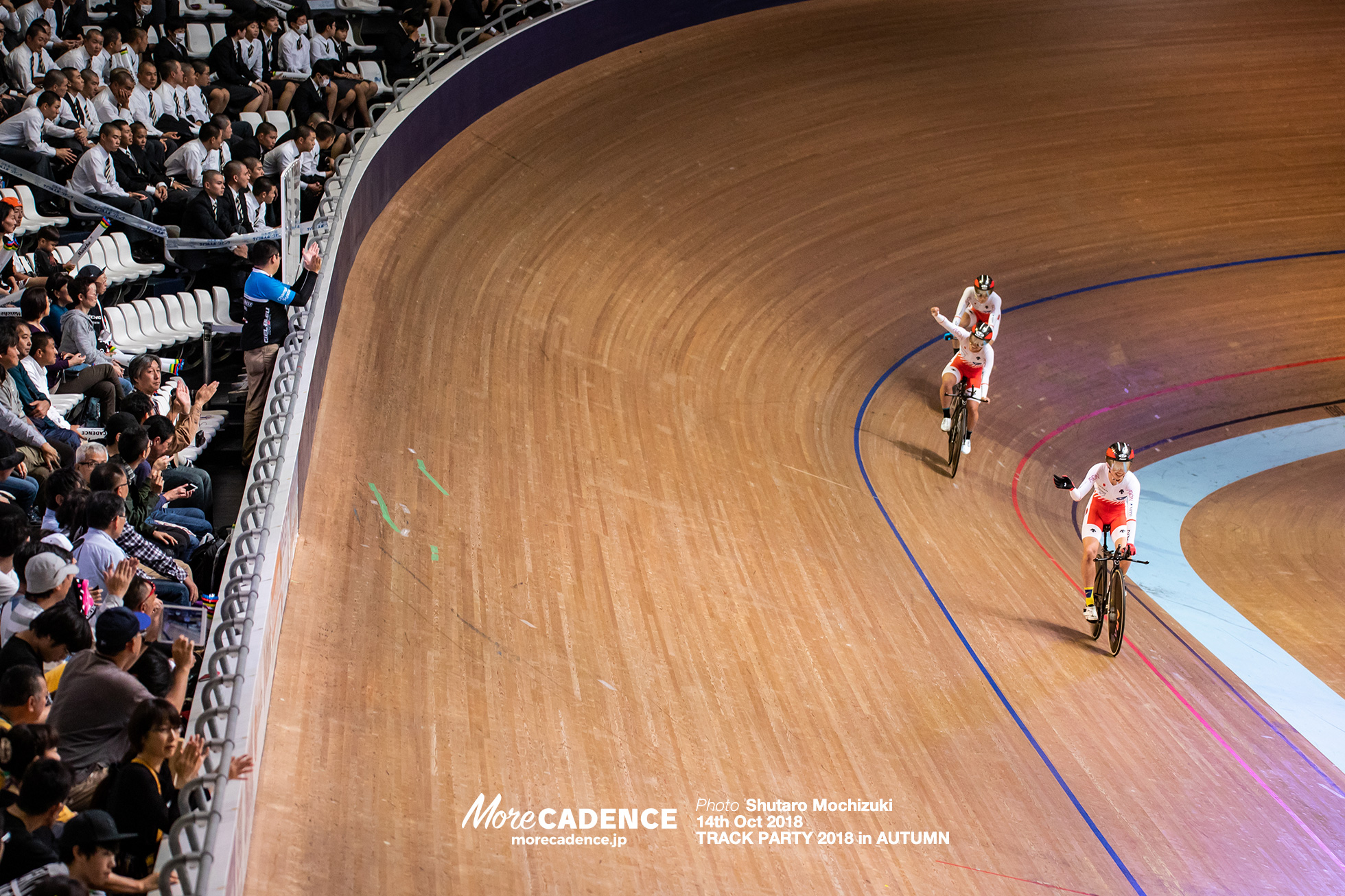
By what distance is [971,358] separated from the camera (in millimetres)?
7531

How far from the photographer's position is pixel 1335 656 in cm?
648

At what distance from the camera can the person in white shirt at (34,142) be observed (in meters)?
6.43

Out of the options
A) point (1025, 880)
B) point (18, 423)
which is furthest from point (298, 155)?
point (1025, 880)

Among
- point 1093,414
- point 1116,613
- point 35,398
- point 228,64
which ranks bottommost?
point 1116,613

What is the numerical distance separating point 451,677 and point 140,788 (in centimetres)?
145

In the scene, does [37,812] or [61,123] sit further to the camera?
[61,123]

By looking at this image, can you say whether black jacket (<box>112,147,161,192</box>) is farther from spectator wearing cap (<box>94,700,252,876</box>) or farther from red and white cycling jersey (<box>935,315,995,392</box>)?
red and white cycling jersey (<box>935,315,995,392</box>)

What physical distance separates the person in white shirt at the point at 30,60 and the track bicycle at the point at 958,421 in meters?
6.47

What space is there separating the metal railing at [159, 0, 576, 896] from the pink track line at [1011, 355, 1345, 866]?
14.1 ft

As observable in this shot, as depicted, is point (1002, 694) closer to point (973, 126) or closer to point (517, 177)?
point (517, 177)

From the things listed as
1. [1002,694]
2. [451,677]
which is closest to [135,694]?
[451,677]

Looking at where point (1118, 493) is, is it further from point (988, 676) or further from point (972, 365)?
point (972, 365)

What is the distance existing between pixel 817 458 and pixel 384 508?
3.24 metres

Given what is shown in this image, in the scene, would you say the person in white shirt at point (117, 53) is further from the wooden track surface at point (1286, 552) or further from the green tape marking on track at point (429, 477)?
the wooden track surface at point (1286, 552)
